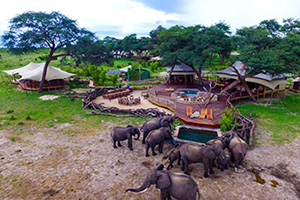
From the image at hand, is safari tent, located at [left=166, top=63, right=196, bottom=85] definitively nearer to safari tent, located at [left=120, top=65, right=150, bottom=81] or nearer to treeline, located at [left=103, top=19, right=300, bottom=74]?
treeline, located at [left=103, top=19, right=300, bottom=74]

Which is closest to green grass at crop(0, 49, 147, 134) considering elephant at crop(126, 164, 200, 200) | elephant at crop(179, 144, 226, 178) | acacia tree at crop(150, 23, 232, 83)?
elephant at crop(179, 144, 226, 178)

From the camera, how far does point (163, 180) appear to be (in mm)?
5652

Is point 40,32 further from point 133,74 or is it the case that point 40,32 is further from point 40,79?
point 133,74

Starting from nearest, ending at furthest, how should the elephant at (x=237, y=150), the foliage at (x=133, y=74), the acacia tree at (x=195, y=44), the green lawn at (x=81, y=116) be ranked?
the elephant at (x=237, y=150), the green lawn at (x=81, y=116), the acacia tree at (x=195, y=44), the foliage at (x=133, y=74)

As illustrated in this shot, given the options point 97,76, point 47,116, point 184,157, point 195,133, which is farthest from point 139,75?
point 184,157

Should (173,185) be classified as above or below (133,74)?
below

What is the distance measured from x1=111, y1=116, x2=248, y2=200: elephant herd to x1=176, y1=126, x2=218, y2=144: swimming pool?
1690mm

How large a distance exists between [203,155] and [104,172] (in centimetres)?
436

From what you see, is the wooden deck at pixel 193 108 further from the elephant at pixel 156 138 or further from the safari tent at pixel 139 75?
the safari tent at pixel 139 75

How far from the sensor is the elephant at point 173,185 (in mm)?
5539

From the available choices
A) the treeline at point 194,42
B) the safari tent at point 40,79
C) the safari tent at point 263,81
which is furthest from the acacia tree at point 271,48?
the safari tent at point 40,79

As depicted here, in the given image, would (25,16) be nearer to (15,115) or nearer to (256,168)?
(15,115)

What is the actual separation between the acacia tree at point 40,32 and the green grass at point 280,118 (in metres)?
21.8

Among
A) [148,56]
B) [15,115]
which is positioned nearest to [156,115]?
[15,115]
